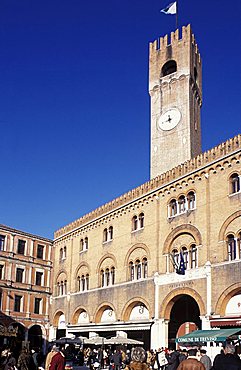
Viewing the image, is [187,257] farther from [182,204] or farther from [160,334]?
[160,334]

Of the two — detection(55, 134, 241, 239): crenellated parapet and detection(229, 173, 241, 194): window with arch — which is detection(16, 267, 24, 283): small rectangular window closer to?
detection(55, 134, 241, 239): crenellated parapet

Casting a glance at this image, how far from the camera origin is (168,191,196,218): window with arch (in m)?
27.6

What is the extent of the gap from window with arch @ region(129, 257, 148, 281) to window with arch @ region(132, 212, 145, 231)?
1949mm

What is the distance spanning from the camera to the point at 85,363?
31047 mm

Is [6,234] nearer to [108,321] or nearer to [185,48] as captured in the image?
[108,321]

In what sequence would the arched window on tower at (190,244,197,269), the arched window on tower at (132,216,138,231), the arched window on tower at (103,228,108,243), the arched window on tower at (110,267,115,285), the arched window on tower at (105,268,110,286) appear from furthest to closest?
the arched window on tower at (103,228,108,243) < the arched window on tower at (105,268,110,286) < the arched window on tower at (110,267,115,285) < the arched window on tower at (132,216,138,231) < the arched window on tower at (190,244,197,269)


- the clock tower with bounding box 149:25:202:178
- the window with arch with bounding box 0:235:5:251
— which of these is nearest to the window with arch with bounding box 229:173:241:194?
the clock tower with bounding box 149:25:202:178

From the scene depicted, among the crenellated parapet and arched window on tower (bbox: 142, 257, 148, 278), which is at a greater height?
the crenellated parapet

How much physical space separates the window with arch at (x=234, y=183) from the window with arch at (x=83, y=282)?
15.0 m

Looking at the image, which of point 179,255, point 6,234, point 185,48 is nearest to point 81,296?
point 6,234

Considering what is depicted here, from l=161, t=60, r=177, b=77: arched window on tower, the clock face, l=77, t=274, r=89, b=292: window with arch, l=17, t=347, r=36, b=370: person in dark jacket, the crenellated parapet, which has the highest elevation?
l=161, t=60, r=177, b=77: arched window on tower

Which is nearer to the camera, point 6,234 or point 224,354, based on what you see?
point 224,354

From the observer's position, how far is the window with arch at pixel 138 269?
3035 cm

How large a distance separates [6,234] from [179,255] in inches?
683
